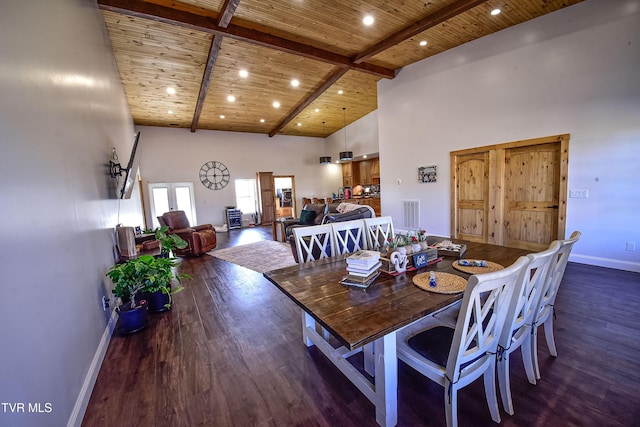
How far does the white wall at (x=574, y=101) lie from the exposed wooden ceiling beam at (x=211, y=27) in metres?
2.18

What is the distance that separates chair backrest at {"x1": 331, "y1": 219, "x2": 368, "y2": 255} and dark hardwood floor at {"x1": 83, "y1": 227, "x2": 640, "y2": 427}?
85 cm

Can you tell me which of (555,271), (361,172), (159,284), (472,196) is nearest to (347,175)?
(361,172)

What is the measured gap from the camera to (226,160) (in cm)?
912

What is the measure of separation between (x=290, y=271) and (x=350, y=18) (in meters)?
3.95

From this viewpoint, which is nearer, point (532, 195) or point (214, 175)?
point (532, 195)

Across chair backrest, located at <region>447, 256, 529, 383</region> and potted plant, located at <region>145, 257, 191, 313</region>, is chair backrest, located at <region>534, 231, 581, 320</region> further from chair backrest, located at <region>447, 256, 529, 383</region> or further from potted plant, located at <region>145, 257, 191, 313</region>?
potted plant, located at <region>145, 257, 191, 313</region>

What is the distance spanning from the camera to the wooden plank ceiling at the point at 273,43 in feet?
11.6

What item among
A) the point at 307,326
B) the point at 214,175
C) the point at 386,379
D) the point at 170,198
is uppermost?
the point at 214,175

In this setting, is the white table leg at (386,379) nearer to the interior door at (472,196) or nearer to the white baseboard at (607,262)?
the white baseboard at (607,262)

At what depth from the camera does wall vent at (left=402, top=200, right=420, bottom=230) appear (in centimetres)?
578

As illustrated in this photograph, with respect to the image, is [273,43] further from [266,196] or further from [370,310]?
[266,196]

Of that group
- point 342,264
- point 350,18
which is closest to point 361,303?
point 342,264

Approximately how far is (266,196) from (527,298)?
29.3ft

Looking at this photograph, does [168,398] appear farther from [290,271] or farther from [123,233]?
[123,233]
